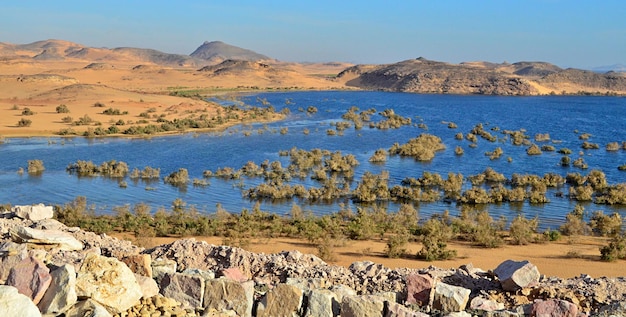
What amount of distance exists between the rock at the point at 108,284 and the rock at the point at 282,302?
64.4 inches

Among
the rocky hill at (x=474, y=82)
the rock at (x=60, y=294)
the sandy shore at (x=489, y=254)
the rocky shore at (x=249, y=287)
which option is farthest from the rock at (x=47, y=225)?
the rocky hill at (x=474, y=82)

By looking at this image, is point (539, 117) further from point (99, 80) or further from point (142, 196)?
point (99, 80)

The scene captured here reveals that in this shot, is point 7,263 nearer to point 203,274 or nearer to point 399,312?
point 203,274

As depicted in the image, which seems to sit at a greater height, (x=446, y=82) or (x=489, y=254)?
(x=446, y=82)

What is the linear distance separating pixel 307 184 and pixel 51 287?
20711 mm

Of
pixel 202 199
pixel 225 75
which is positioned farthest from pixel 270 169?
pixel 225 75

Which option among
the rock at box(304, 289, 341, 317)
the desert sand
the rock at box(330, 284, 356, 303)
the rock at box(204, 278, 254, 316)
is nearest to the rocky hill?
the desert sand

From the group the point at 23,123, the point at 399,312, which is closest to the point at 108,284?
the point at 399,312

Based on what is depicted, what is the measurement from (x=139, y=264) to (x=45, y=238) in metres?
2.02

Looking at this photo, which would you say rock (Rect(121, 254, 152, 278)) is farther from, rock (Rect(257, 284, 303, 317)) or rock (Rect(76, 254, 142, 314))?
rock (Rect(257, 284, 303, 317))

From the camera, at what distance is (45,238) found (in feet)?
32.4

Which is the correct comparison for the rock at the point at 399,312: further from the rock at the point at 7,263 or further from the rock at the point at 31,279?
the rock at the point at 7,263

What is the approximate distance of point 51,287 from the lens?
288 inches

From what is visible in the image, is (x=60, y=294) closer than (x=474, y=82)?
Yes
